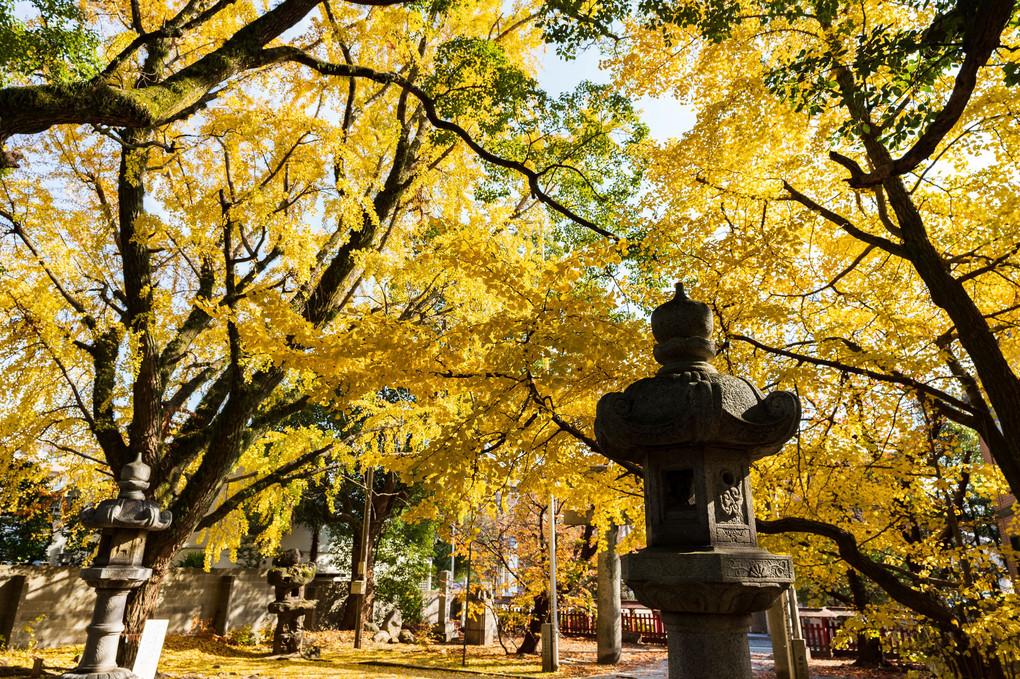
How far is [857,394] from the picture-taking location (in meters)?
6.14

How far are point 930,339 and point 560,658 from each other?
12098mm

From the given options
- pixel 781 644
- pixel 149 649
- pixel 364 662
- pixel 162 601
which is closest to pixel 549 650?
pixel 364 662

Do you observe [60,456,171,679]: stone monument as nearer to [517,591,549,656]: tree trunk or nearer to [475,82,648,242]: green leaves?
[475,82,648,242]: green leaves

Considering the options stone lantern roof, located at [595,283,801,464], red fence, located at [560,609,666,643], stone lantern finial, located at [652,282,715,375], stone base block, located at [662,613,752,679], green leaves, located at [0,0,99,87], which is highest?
green leaves, located at [0,0,99,87]

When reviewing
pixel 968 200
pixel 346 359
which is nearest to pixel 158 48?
pixel 346 359

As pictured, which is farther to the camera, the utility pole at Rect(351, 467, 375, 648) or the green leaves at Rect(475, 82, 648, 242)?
the utility pole at Rect(351, 467, 375, 648)

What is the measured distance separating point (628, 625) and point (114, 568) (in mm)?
17531

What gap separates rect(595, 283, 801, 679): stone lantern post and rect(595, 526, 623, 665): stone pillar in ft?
37.5

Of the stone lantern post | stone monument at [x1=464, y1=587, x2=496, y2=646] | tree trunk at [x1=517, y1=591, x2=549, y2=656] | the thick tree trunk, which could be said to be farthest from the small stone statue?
the stone lantern post

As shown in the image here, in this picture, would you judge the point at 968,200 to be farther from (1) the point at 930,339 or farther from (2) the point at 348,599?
(2) the point at 348,599

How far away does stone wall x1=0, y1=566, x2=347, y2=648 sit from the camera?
11.6 metres

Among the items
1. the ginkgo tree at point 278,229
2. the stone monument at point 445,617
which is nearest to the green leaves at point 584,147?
the ginkgo tree at point 278,229

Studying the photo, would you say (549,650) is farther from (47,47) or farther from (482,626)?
(47,47)

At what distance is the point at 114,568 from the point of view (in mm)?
6609
